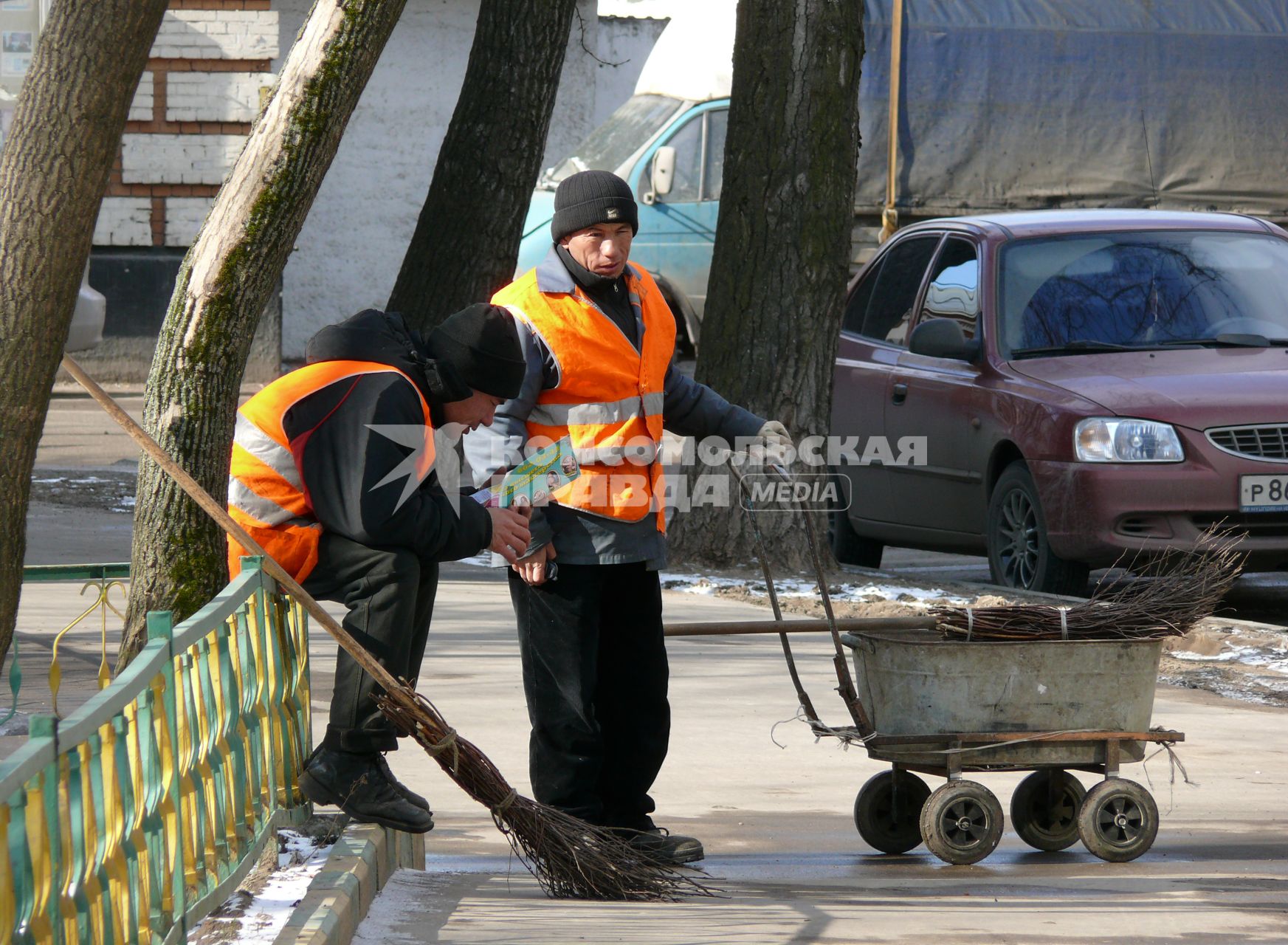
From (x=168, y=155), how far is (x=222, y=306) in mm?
13712

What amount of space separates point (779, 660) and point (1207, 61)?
10.3 m

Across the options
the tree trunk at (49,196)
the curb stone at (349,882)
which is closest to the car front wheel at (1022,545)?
the curb stone at (349,882)

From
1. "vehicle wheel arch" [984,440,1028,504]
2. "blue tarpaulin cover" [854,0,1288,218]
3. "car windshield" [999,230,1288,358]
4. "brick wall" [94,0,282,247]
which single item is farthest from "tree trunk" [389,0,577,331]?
"brick wall" [94,0,282,247]

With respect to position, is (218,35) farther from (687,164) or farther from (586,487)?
(586,487)

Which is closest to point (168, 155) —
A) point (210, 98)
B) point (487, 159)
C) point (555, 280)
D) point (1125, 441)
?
point (210, 98)

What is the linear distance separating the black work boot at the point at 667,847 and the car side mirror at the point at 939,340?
4265 millimetres

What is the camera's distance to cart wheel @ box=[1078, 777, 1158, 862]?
15.9 feet

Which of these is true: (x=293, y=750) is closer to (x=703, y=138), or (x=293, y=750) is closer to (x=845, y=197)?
(x=845, y=197)

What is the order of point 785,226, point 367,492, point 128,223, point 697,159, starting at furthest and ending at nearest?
point 128,223 < point 697,159 < point 785,226 < point 367,492

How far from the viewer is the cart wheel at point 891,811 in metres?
5.03

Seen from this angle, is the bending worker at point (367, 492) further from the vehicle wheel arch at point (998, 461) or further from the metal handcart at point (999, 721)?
the vehicle wheel arch at point (998, 461)

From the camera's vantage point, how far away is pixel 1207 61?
16094 millimetres

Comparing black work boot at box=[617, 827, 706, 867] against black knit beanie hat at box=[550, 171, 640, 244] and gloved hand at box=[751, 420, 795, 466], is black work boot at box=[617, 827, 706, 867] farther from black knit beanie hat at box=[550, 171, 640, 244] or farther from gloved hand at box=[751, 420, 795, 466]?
black knit beanie hat at box=[550, 171, 640, 244]

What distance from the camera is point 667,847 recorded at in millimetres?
4773
